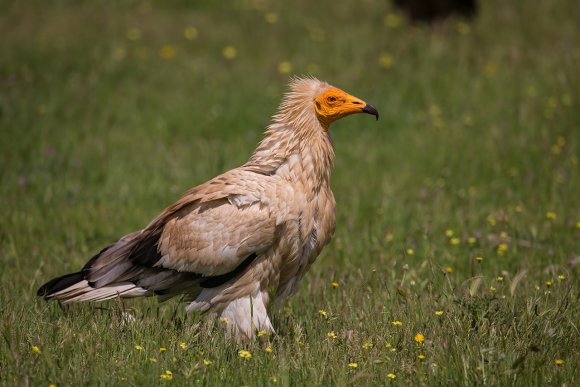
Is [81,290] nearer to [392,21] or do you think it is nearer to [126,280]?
[126,280]

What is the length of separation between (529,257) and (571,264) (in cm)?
33

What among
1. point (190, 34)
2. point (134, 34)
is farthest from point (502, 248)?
point (134, 34)

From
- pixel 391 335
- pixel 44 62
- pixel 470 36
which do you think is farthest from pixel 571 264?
pixel 44 62

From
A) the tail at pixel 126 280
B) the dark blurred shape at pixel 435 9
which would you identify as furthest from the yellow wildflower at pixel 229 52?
the tail at pixel 126 280

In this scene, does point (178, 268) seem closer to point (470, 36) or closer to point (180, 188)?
point (180, 188)

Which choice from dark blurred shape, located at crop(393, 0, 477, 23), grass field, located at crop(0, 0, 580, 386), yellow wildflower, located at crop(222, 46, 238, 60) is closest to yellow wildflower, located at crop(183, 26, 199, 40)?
grass field, located at crop(0, 0, 580, 386)

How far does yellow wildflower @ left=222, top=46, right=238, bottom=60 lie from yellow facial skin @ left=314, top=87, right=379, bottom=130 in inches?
237

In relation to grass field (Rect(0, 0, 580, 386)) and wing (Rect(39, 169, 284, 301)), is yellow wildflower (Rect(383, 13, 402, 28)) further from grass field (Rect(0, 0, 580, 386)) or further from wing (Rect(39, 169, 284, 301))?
wing (Rect(39, 169, 284, 301))

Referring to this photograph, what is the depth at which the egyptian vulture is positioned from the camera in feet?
17.4

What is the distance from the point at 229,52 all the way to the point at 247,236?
22.1 feet

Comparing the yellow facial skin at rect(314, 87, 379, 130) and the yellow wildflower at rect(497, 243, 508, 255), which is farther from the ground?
the yellow facial skin at rect(314, 87, 379, 130)

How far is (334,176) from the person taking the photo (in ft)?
30.3

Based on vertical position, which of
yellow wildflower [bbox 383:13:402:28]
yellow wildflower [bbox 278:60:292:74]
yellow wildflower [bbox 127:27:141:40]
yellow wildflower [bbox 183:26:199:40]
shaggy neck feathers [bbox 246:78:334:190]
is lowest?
shaggy neck feathers [bbox 246:78:334:190]

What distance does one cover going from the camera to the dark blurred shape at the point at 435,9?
12453 millimetres
